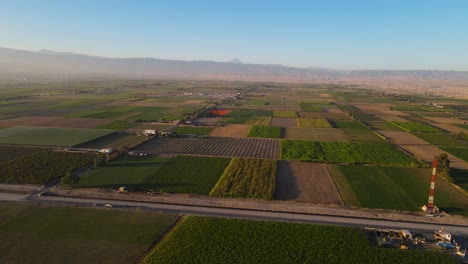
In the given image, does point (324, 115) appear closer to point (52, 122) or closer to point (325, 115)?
point (325, 115)

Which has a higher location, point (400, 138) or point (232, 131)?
point (232, 131)

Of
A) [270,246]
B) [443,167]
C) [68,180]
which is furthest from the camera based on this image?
[443,167]

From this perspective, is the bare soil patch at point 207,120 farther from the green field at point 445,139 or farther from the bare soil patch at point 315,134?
the green field at point 445,139

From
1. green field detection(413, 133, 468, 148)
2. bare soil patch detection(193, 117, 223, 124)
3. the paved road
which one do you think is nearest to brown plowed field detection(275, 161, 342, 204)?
the paved road

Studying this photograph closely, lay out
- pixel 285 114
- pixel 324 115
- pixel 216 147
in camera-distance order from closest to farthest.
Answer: pixel 216 147 → pixel 285 114 → pixel 324 115

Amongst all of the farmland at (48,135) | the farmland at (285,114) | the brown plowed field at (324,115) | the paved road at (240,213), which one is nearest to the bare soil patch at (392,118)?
the brown plowed field at (324,115)

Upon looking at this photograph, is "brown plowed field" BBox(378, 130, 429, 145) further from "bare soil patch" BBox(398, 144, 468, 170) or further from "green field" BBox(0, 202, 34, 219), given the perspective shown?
"green field" BBox(0, 202, 34, 219)

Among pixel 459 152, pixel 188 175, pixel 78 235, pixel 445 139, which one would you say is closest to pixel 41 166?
pixel 188 175
